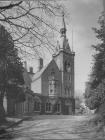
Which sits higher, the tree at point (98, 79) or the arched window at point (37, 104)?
the tree at point (98, 79)

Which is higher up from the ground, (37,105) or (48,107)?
(37,105)

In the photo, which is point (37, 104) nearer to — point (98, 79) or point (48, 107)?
point (48, 107)

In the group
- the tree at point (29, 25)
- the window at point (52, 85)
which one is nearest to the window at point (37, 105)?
the window at point (52, 85)

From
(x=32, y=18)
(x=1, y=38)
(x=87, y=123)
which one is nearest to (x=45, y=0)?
(x=32, y=18)

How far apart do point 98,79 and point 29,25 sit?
3.22 metres

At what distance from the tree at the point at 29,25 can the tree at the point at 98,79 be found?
156 cm

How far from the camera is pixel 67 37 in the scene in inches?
213

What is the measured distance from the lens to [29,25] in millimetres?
5477

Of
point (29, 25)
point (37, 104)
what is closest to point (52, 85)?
point (37, 104)

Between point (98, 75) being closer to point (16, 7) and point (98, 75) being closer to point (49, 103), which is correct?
point (16, 7)

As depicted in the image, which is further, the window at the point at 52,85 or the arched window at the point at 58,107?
the window at the point at 52,85

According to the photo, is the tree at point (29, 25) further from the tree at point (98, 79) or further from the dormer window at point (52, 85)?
the dormer window at point (52, 85)

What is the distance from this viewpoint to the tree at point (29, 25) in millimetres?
5383

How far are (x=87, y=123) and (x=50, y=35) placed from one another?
4299 millimetres
